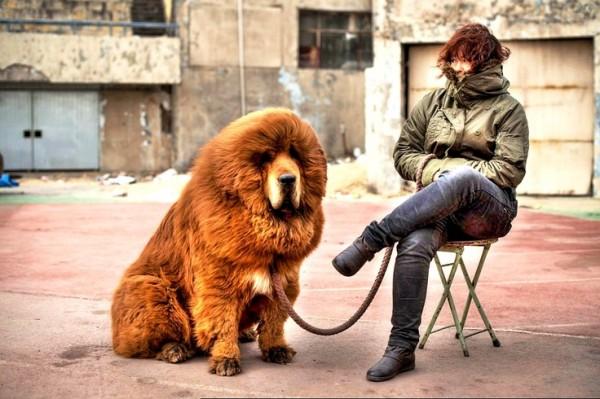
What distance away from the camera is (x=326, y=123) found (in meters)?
23.1

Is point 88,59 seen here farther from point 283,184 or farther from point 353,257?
point 353,257

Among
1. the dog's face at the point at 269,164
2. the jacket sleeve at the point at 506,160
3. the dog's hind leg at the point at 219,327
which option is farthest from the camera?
the jacket sleeve at the point at 506,160

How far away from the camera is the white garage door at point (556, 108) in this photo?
46.6 ft

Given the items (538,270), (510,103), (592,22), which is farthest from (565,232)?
(510,103)

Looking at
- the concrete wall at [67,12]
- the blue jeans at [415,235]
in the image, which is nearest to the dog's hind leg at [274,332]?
the blue jeans at [415,235]

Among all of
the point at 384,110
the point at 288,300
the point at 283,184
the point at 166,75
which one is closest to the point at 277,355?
the point at 288,300

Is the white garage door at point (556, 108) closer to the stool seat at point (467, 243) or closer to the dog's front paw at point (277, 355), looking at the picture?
the stool seat at point (467, 243)

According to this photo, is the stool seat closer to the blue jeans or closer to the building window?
the blue jeans

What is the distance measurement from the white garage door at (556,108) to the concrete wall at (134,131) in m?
10.0

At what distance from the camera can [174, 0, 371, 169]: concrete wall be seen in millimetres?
21891

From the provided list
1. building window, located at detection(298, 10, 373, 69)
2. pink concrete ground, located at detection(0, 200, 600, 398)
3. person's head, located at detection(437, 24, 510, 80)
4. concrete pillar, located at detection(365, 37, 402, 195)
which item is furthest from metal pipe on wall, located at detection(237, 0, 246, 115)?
person's head, located at detection(437, 24, 510, 80)

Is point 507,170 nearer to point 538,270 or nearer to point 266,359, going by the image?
point 266,359

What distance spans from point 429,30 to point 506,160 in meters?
10.8

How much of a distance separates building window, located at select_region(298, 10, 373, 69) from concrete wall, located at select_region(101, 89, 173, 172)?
4263 millimetres
